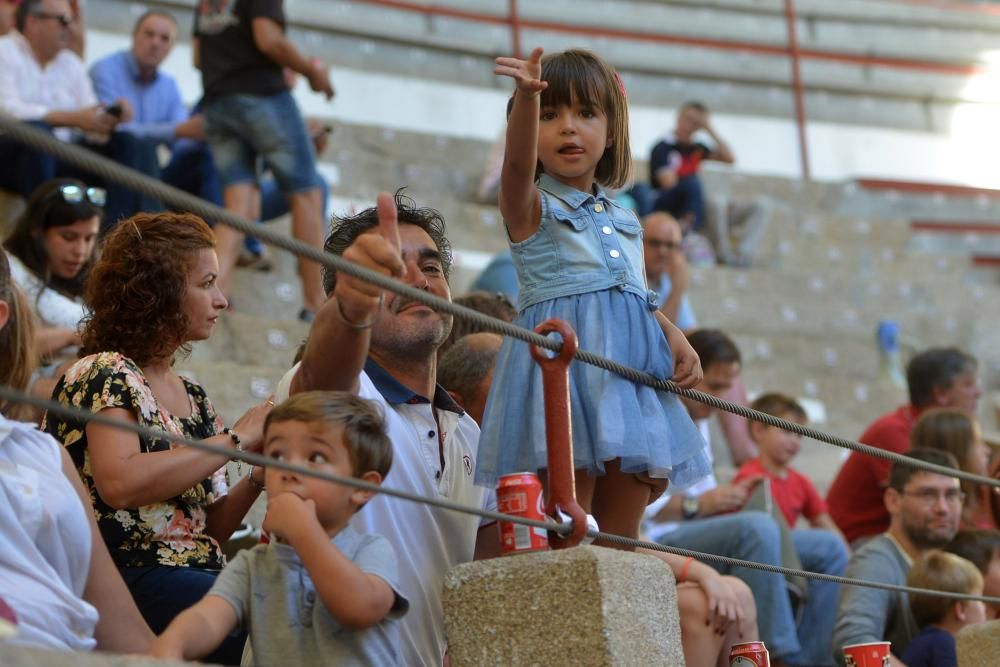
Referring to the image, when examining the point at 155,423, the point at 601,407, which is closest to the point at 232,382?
the point at 155,423

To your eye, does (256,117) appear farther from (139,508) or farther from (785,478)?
(139,508)

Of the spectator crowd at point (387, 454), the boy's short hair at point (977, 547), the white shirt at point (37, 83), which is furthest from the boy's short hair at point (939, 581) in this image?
the white shirt at point (37, 83)

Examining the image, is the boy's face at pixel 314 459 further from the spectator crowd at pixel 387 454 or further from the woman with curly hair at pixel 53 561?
the woman with curly hair at pixel 53 561

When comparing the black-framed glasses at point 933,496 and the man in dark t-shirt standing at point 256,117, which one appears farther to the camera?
the man in dark t-shirt standing at point 256,117

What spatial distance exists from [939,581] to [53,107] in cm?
334

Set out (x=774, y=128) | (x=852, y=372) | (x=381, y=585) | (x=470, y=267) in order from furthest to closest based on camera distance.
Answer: (x=774, y=128) → (x=852, y=372) → (x=470, y=267) → (x=381, y=585)

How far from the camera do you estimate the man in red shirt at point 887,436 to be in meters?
4.57

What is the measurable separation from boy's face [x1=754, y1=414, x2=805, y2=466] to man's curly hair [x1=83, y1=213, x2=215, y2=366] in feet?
7.35

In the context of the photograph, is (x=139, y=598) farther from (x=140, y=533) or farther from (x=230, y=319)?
(x=230, y=319)

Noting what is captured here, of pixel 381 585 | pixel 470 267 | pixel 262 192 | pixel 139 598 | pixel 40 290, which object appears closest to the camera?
pixel 381 585

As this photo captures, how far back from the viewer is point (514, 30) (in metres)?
10.3

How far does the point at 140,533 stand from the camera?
2539 mm

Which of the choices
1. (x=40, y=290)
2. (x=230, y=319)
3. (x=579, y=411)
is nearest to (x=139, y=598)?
(x=579, y=411)

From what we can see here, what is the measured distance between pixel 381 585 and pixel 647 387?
674 mm
